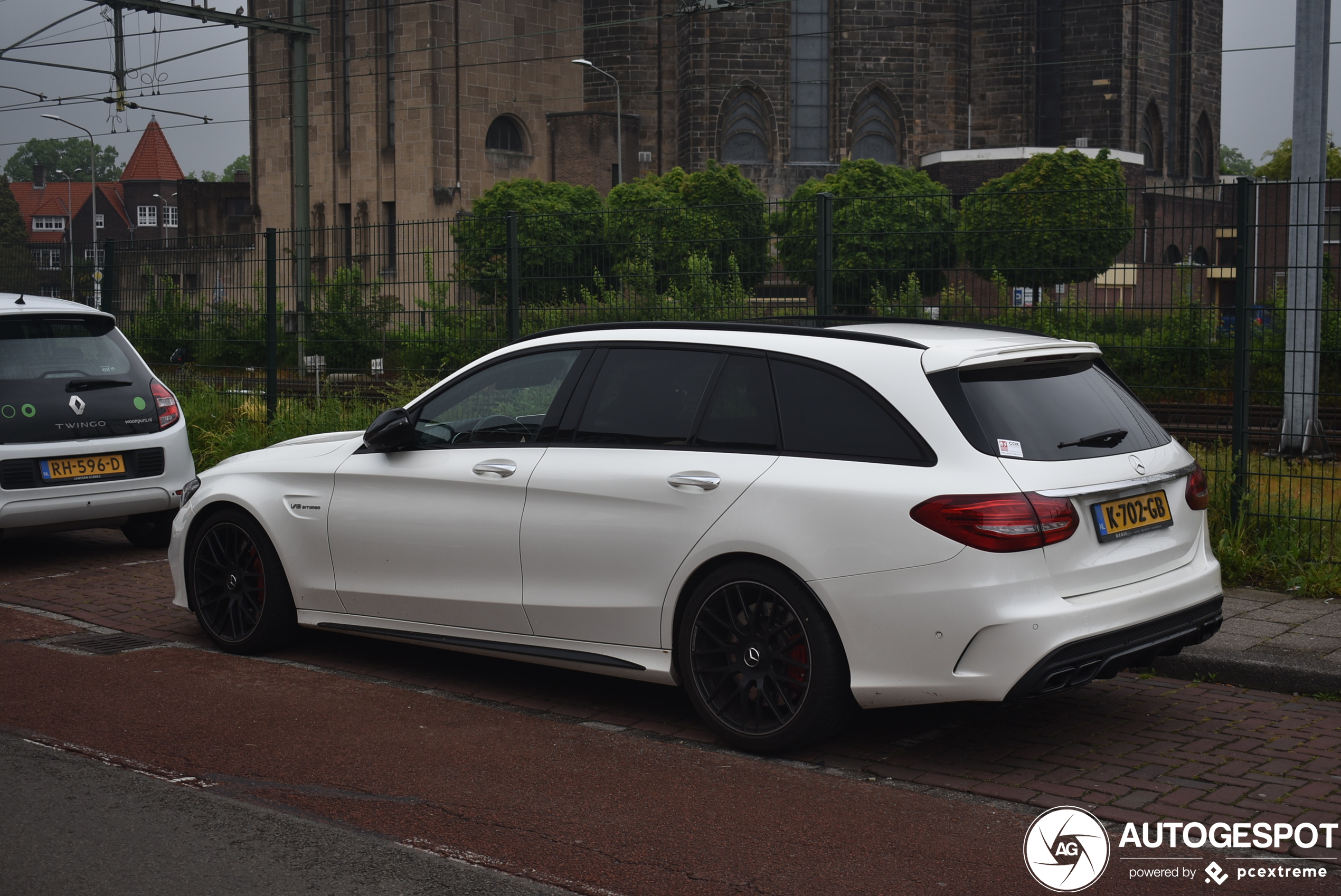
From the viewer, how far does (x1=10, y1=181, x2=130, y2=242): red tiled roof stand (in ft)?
355

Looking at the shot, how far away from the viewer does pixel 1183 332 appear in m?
7.93

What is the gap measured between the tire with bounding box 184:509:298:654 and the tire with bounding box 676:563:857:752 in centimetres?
232

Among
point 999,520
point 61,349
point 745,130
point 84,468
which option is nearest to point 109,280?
point 61,349

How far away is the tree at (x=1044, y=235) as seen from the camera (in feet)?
25.5

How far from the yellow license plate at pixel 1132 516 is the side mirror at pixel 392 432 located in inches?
115

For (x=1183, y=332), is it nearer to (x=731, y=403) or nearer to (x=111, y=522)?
(x=731, y=403)

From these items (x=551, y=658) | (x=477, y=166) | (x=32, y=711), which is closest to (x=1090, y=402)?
(x=551, y=658)

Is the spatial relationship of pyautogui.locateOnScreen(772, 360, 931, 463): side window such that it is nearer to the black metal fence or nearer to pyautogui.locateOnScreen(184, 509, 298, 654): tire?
the black metal fence

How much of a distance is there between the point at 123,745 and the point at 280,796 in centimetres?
94

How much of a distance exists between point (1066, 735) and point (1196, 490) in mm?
1060

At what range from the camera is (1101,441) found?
474 cm

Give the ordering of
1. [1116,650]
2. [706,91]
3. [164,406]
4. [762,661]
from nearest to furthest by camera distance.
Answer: [1116,650]
[762,661]
[164,406]
[706,91]

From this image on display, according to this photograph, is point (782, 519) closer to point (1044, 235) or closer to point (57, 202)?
point (1044, 235)

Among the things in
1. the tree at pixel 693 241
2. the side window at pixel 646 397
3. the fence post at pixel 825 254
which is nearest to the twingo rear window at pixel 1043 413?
the side window at pixel 646 397
